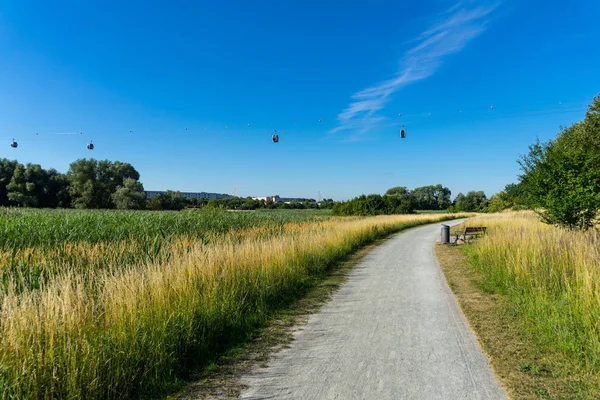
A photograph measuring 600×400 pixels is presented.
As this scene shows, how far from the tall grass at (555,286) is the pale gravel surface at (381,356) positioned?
1.15 metres

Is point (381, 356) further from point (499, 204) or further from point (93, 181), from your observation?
point (93, 181)

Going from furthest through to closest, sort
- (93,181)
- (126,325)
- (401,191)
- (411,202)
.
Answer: (401,191) < (411,202) < (93,181) < (126,325)

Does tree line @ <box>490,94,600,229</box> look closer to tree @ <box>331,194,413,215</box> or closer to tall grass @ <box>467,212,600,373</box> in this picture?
tall grass @ <box>467,212,600,373</box>

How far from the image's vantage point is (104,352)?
348 centimetres

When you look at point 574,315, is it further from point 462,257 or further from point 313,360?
point 462,257

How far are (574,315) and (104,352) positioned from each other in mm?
6400

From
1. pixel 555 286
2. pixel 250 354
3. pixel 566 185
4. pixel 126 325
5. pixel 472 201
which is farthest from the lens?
pixel 472 201

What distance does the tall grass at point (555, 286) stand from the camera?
Answer: 4426 millimetres

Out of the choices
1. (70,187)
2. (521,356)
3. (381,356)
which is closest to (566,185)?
(521,356)

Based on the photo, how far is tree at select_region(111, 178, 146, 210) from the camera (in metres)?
65.9

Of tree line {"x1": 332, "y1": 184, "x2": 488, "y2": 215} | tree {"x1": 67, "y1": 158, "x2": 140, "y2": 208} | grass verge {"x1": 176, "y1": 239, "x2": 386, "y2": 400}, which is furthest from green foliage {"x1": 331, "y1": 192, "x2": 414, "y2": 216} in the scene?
tree {"x1": 67, "y1": 158, "x2": 140, "y2": 208}

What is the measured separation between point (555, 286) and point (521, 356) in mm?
2594

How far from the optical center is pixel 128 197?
6594 centimetres

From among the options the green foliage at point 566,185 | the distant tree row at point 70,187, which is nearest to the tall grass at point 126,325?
the green foliage at point 566,185
